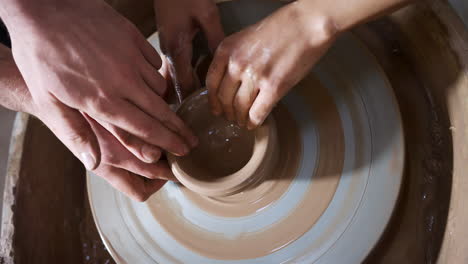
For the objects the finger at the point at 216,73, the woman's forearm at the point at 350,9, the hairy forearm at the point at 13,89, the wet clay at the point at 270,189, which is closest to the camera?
the woman's forearm at the point at 350,9

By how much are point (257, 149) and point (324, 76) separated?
1.18 feet

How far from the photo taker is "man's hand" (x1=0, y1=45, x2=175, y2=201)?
1017 mm

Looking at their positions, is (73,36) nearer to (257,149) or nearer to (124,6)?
(257,149)

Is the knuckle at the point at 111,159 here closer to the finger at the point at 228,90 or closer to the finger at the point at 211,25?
the finger at the point at 228,90

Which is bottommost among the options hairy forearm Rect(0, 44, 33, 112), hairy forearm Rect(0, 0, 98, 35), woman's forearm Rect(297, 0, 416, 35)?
woman's forearm Rect(297, 0, 416, 35)

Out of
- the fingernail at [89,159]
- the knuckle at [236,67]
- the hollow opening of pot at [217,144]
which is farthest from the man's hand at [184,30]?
the fingernail at [89,159]

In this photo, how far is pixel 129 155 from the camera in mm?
1137

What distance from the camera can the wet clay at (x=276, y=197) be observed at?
3.63ft

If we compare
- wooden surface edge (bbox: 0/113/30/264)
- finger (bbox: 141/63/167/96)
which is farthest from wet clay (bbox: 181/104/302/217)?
wooden surface edge (bbox: 0/113/30/264)

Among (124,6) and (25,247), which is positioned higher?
(124,6)

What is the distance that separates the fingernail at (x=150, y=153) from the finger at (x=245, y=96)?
0.24 meters

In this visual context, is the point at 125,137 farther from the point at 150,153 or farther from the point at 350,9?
the point at 350,9

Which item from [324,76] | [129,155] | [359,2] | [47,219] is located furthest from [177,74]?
[47,219]

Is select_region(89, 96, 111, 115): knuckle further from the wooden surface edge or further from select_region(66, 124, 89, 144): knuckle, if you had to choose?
the wooden surface edge
